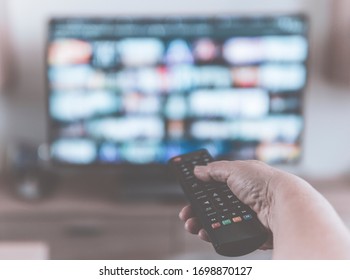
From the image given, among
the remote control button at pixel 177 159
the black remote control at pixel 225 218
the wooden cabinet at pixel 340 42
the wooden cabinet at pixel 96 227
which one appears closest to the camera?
the black remote control at pixel 225 218

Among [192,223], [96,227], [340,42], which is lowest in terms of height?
[96,227]

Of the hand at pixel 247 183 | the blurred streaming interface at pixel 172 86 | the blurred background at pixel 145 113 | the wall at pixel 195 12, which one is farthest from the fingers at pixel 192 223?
the wall at pixel 195 12

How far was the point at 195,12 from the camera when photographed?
2.16 meters

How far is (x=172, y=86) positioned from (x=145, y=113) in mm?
119

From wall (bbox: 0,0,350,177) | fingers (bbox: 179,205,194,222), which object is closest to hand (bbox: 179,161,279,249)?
fingers (bbox: 179,205,194,222)

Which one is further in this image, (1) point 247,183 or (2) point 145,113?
(2) point 145,113

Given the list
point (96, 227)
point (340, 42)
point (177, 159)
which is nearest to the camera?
point (177, 159)

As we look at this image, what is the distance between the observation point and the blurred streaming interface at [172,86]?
1990 mm

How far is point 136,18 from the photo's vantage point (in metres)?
1.99

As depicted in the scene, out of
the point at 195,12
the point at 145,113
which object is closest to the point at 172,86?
the point at 145,113

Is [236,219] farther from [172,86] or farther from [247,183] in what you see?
[172,86]

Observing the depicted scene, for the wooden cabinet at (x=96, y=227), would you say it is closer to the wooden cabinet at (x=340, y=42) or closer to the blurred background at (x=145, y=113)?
the blurred background at (x=145, y=113)
